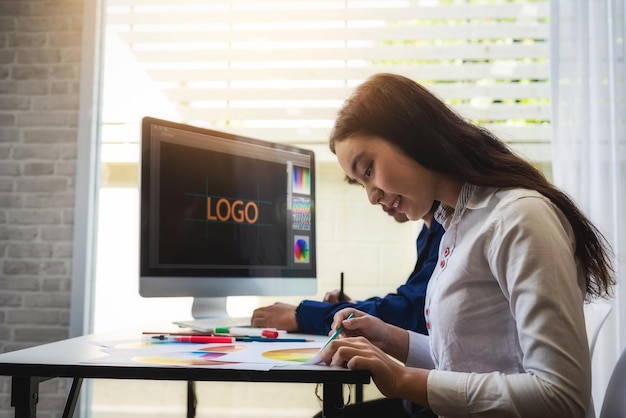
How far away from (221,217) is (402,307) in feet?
1.82

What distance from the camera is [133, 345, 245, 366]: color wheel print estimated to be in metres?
1.00

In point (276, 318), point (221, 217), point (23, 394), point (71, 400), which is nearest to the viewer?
point (23, 394)

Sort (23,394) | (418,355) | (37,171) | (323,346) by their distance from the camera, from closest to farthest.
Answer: (23,394) < (323,346) < (418,355) < (37,171)

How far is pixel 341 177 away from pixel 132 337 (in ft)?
4.48

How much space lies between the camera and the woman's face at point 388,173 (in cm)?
106

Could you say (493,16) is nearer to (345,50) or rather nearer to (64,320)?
(345,50)

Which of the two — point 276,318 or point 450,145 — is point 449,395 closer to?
point 450,145

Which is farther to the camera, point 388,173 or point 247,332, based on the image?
point 247,332

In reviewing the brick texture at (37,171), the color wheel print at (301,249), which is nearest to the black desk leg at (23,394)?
the color wheel print at (301,249)

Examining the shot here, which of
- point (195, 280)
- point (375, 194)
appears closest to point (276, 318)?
point (195, 280)

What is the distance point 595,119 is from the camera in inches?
86.8

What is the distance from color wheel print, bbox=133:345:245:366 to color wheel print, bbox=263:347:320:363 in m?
0.09

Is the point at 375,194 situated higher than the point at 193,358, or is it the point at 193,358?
the point at 375,194

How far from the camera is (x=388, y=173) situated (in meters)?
1.07
